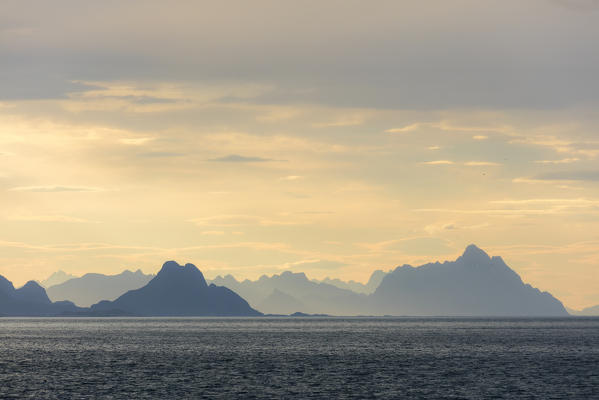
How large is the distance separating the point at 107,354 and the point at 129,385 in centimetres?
7318

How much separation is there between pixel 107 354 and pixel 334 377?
253ft

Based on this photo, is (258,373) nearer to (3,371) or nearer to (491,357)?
(3,371)

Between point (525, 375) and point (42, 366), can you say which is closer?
point (525, 375)

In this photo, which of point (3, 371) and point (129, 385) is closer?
point (129, 385)

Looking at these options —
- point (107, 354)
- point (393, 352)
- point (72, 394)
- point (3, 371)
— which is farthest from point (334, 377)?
point (107, 354)

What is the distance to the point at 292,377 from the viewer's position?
113m

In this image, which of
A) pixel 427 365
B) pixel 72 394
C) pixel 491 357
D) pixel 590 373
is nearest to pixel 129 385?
pixel 72 394

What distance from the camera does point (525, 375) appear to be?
118 m

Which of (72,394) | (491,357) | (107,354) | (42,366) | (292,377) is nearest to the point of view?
(72,394)

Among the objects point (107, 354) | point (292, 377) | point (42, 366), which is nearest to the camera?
point (292, 377)

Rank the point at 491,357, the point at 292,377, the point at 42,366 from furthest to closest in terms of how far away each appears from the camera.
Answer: the point at 491,357 < the point at 42,366 < the point at 292,377

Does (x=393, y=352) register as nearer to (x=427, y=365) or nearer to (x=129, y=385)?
(x=427, y=365)

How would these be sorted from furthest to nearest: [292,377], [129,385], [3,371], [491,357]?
[491,357] → [3,371] → [292,377] → [129,385]

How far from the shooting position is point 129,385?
337 ft
